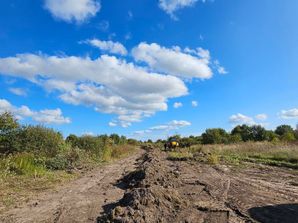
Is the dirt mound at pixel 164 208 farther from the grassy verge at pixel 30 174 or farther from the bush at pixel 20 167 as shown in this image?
the bush at pixel 20 167

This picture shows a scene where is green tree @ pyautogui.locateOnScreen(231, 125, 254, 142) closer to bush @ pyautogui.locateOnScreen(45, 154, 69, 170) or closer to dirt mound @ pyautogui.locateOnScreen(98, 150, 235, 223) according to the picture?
bush @ pyautogui.locateOnScreen(45, 154, 69, 170)

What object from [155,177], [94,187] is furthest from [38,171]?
[155,177]

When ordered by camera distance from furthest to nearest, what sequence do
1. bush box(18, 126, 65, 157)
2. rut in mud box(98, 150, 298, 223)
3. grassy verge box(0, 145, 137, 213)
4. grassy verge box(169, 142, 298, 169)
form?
grassy verge box(169, 142, 298, 169), bush box(18, 126, 65, 157), grassy verge box(0, 145, 137, 213), rut in mud box(98, 150, 298, 223)

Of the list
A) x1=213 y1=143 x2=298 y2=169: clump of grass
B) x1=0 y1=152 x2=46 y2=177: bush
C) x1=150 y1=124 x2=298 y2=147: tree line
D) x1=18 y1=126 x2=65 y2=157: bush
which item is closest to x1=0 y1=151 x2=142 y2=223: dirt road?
x1=0 y1=152 x2=46 y2=177: bush

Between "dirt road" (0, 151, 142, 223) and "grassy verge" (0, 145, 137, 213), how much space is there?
1.93 ft

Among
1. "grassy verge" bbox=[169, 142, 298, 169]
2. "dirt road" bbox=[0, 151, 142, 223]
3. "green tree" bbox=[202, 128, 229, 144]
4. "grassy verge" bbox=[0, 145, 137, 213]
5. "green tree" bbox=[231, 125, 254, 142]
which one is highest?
"green tree" bbox=[231, 125, 254, 142]

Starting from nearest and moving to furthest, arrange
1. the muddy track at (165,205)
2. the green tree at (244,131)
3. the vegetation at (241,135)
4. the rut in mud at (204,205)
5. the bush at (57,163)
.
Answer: the rut in mud at (204,205)
the muddy track at (165,205)
the bush at (57,163)
the vegetation at (241,135)
the green tree at (244,131)

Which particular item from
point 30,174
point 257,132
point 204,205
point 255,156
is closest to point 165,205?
point 204,205

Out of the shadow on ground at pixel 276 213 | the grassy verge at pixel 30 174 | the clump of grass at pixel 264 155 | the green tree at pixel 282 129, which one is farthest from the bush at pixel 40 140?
the green tree at pixel 282 129

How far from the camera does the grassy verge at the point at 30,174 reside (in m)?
10.5

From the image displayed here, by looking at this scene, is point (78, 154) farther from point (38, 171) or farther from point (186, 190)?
point (186, 190)

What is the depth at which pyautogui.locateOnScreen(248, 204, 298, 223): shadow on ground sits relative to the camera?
7358 millimetres

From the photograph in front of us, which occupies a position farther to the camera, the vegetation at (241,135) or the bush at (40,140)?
the vegetation at (241,135)

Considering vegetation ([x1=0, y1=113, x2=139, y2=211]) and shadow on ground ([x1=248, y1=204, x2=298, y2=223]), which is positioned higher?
vegetation ([x1=0, y1=113, x2=139, y2=211])
